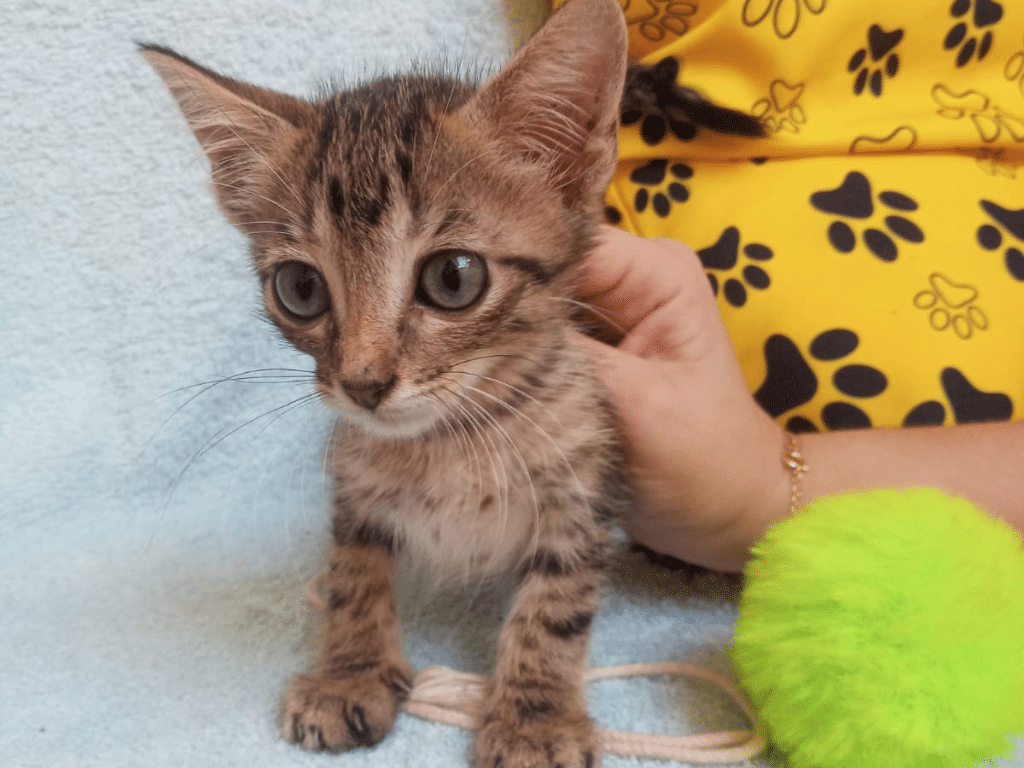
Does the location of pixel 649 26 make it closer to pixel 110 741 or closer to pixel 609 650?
pixel 609 650

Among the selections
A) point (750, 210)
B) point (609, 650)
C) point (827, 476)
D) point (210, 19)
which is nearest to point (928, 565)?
point (827, 476)

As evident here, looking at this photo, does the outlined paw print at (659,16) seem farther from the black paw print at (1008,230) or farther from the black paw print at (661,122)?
the black paw print at (1008,230)

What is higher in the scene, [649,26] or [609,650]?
[649,26]

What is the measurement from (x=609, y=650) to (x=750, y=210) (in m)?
0.61

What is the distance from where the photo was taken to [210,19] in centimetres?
121

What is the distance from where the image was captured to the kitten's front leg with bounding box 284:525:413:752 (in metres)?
0.77

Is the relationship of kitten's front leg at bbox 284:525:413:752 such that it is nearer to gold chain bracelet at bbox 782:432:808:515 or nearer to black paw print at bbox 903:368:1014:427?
gold chain bracelet at bbox 782:432:808:515

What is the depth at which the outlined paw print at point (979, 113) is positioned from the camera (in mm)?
1090

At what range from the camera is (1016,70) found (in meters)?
1.13

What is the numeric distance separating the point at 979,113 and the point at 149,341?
4.30 feet

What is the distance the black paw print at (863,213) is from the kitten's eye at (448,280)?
22.6 inches

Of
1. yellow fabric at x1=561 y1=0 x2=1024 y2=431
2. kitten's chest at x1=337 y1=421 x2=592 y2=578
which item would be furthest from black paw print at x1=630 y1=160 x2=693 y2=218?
kitten's chest at x1=337 y1=421 x2=592 y2=578

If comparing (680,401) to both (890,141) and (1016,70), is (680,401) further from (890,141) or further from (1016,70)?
(1016,70)

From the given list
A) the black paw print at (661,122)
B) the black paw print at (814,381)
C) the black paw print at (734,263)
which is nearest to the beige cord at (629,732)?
the black paw print at (814,381)
